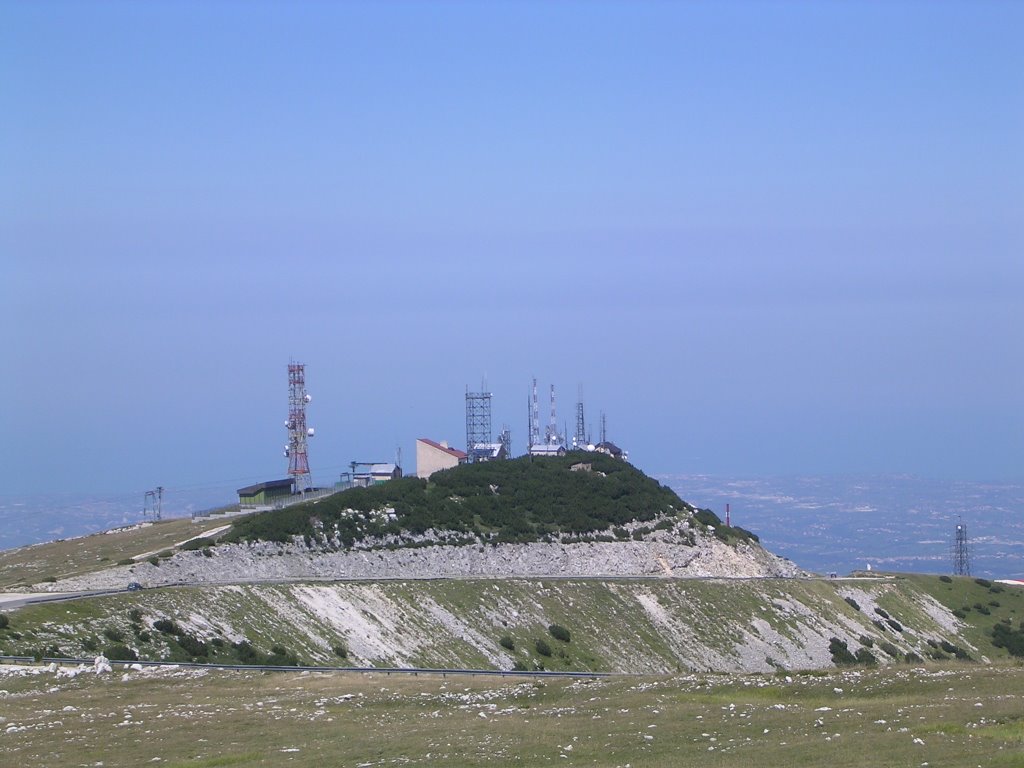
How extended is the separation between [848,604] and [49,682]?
70831 millimetres

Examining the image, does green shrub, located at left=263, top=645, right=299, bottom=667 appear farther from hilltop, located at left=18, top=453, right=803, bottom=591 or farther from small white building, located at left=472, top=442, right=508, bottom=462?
small white building, located at left=472, top=442, right=508, bottom=462

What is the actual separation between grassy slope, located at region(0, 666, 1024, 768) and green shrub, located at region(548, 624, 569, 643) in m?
35.2

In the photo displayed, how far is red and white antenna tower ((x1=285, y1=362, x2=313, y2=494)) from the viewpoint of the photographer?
116 m

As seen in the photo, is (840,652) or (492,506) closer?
(840,652)

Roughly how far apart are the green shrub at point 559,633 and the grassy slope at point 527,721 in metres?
35.2

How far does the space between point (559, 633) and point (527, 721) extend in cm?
4618

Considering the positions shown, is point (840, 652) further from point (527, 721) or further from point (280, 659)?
point (527, 721)

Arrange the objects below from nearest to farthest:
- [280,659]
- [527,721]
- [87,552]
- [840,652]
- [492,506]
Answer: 1. [527,721]
2. [280,659]
3. [840,652]
4. [87,552]
5. [492,506]

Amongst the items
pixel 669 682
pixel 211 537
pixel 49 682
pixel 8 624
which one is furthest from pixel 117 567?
pixel 669 682

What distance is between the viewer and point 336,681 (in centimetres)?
4506

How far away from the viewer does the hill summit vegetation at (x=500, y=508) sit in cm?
9306

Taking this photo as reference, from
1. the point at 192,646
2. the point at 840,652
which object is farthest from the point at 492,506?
the point at 192,646

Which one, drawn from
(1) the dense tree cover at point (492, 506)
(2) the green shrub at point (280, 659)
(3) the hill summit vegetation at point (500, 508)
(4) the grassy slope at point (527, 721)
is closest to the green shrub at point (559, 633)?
(3) the hill summit vegetation at point (500, 508)

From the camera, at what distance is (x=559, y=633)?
79.8 meters
